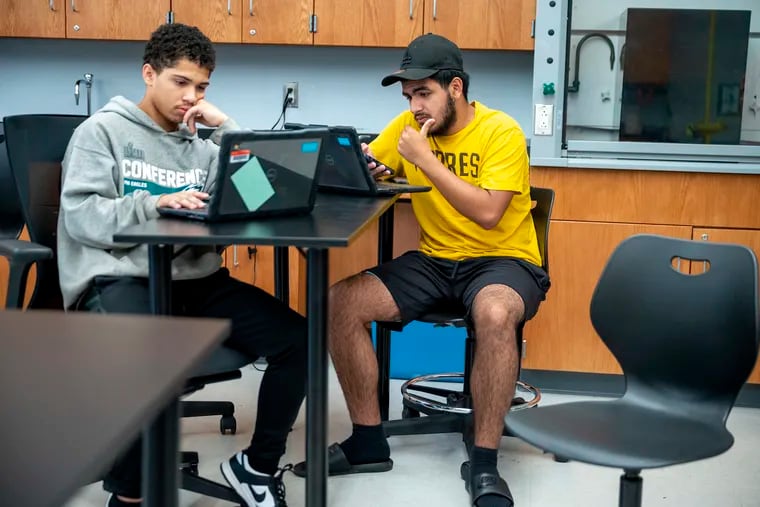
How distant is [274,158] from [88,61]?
274 centimetres

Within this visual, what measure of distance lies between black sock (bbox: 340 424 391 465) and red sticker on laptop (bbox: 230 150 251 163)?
1007 millimetres

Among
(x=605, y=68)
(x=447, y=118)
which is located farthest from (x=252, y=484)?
(x=605, y=68)

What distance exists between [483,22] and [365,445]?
78.5 inches

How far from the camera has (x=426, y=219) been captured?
2855 mm

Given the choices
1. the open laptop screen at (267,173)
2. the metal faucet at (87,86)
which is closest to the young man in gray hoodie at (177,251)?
the open laptop screen at (267,173)

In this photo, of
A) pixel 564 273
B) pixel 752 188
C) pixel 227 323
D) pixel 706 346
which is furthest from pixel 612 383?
pixel 227 323

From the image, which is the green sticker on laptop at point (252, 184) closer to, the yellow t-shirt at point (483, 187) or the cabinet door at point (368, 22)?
the yellow t-shirt at point (483, 187)

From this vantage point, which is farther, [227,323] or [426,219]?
[426,219]

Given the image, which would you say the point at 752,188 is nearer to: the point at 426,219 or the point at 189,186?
the point at 426,219

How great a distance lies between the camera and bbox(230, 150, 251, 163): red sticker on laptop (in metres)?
1.91

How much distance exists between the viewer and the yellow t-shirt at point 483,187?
2699mm

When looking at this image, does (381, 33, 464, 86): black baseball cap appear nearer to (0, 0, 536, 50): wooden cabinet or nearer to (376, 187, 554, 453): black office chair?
Result: (376, 187, 554, 453): black office chair

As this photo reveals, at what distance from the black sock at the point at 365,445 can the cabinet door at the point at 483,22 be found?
1.89m

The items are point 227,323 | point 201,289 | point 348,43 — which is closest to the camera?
point 227,323
